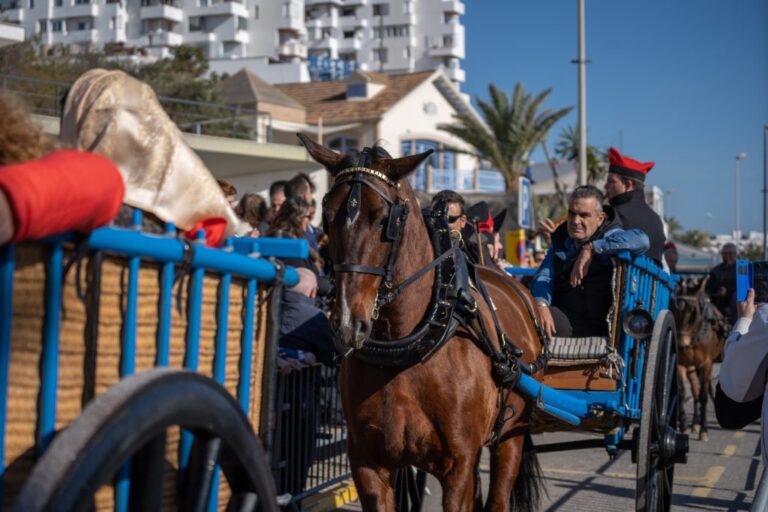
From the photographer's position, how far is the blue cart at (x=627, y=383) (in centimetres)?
595

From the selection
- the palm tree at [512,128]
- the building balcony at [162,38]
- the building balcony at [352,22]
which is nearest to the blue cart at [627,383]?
the palm tree at [512,128]

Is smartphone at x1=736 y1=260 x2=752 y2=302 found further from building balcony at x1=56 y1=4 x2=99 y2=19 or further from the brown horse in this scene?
building balcony at x1=56 y1=4 x2=99 y2=19

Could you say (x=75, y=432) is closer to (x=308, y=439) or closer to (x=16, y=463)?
(x=16, y=463)

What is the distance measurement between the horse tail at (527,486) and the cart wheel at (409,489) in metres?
0.68

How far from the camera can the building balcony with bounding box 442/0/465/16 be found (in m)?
123

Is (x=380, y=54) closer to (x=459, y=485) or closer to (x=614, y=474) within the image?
(x=614, y=474)

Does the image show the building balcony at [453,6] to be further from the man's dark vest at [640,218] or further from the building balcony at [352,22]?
the man's dark vest at [640,218]

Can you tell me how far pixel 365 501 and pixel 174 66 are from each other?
183 feet

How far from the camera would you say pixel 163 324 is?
102 inches

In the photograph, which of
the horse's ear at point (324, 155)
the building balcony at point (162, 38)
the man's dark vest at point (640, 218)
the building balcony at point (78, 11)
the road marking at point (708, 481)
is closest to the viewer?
the horse's ear at point (324, 155)

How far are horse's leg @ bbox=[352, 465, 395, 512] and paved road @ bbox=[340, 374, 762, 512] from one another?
3.45 meters

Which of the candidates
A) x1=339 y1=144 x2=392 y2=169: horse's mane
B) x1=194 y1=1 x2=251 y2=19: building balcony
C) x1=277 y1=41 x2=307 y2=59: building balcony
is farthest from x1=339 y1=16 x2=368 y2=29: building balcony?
x1=339 y1=144 x2=392 y2=169: horse's mane

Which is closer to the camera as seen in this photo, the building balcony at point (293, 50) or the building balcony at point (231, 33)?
the building balcony at point (293, 50)

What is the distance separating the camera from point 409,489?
675cm
